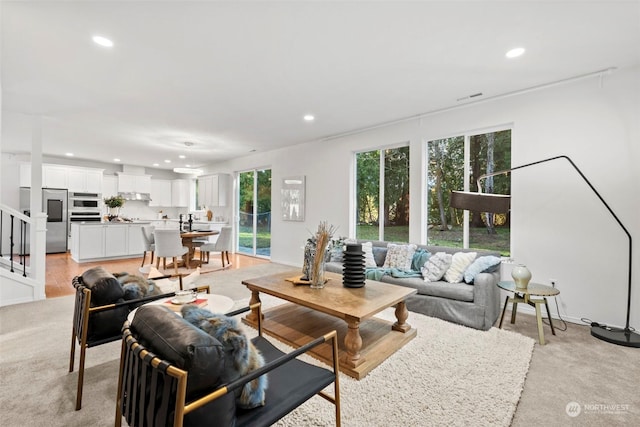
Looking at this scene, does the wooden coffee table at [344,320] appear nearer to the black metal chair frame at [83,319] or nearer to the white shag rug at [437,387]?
the white shag rug at [437,387]

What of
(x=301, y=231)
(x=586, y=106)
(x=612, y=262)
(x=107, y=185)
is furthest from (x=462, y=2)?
(x=107, y=185)

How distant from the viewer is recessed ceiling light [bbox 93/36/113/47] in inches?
94.7

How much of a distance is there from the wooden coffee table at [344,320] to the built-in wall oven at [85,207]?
718 cm

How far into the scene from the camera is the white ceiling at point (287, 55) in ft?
6.91

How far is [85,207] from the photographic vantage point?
7621 mm

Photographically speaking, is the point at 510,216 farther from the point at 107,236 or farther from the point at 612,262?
the point at 107,236

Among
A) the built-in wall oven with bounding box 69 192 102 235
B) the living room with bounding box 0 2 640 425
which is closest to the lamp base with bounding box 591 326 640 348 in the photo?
the living room with bounding box 0 2 640 425

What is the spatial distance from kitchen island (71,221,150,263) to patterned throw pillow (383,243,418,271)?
18.2ft

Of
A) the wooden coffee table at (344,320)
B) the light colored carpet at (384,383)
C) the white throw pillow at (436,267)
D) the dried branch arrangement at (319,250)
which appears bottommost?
the light colored carpet at (384,383)

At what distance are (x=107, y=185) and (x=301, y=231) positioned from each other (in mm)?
6121

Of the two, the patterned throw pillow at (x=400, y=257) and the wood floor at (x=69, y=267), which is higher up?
the patterned throw pillow at (x=400, y=257)

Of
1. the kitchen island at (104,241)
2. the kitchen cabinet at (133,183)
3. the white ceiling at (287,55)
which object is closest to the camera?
the white ceiling at (287,55)

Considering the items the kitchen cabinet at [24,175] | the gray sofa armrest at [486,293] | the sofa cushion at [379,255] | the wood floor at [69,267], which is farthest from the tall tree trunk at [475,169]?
the kitchen cabinet at [24,175]

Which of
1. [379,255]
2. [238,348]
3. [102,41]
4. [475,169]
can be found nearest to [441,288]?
[379,255]
